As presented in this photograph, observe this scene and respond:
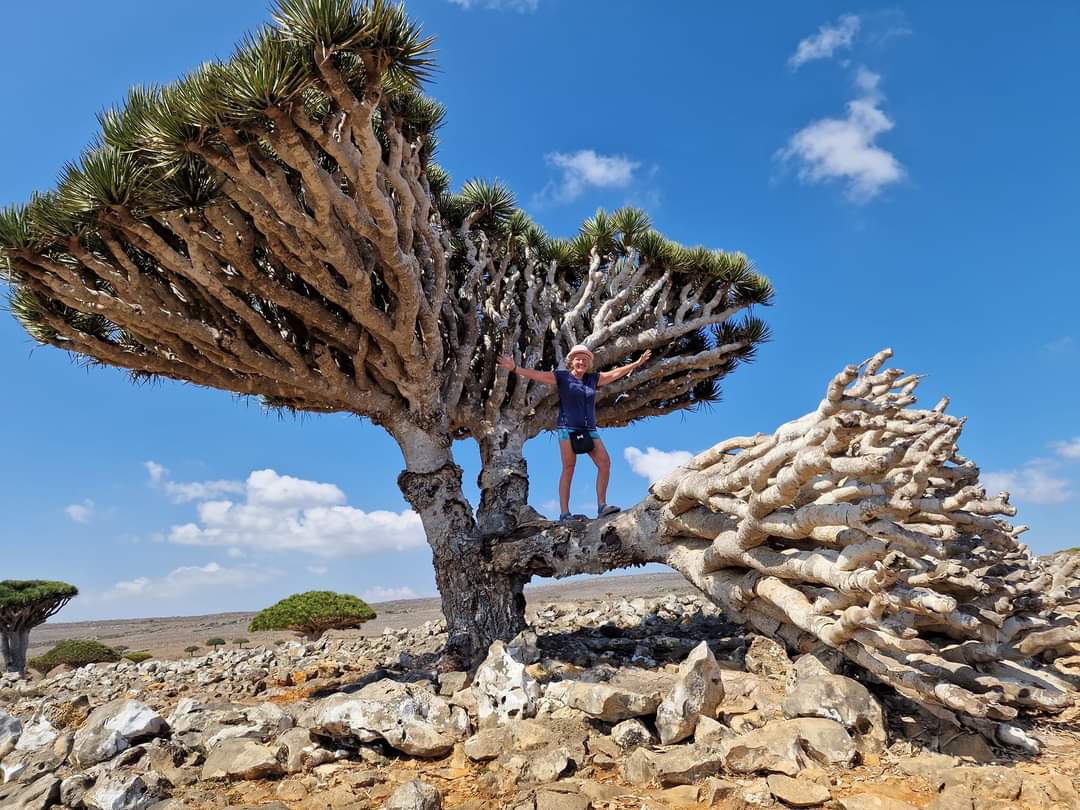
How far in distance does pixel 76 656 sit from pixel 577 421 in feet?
58.8

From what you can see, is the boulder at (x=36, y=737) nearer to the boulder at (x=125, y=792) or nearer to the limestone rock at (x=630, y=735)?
the boulder at (x=125, y=792)

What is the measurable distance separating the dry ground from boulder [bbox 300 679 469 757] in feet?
74.6

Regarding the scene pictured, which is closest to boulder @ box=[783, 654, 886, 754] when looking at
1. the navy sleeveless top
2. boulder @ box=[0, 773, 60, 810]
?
the navy sleeveless top

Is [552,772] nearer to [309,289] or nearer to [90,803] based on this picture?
[90,803]

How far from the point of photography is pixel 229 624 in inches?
→ 1757

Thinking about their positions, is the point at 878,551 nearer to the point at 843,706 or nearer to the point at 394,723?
the point at 843,706

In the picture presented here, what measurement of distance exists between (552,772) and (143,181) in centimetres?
670

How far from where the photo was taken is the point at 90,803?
4613 millimetres

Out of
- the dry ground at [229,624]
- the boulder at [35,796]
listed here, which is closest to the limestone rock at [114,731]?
the boulder at [35,796]

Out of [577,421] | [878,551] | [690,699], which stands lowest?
[690,699]

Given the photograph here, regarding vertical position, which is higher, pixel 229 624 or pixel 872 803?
pixel 229 624

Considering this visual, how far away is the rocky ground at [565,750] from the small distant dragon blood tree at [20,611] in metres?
14.1

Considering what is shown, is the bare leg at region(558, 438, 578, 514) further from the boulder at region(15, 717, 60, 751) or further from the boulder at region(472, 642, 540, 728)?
the boulder at region(15, 717, 60, 751)

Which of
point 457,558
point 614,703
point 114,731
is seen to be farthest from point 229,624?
point 614,703
